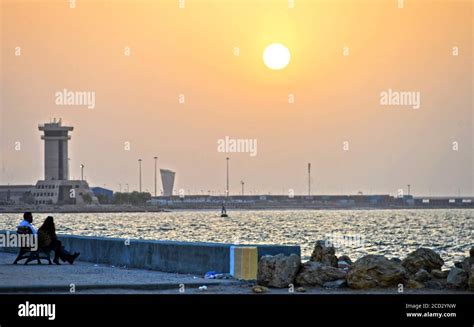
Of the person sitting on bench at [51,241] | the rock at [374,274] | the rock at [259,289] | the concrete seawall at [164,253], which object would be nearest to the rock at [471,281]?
the rock at [374,274]

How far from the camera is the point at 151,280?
20.8 m

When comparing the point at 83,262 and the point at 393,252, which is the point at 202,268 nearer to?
the point at 83,262

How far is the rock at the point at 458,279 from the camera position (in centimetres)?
→ 2056

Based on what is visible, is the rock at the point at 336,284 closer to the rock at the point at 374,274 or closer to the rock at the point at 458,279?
the rock at the point at 374,274

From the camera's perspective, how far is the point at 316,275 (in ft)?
67.1

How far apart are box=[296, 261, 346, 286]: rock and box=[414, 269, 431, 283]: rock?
177 centimetres

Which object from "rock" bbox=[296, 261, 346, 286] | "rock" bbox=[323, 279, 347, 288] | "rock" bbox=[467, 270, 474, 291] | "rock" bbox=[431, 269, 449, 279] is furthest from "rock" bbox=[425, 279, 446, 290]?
"rock" bbox=[323, 279, 347, 288]

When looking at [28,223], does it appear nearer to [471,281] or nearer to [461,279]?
[461,279]

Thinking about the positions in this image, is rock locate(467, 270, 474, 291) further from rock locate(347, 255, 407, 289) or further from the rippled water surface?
the rippled water surface

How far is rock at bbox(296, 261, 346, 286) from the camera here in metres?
20.4
